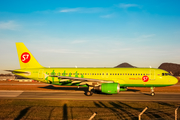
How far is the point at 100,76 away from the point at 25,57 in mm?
16977

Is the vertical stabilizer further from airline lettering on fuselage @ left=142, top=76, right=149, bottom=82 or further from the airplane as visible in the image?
airline lettering on fuselage @ left=142, top=76, right=149, bottom=82

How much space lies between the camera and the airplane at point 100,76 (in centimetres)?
3012

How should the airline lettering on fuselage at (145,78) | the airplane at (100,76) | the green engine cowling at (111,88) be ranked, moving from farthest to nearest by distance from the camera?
the airline lettering on fuselage at (145,78) → the airplane at (100,76) → the green engine cowling at (111,88)

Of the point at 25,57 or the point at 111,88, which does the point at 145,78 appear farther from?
the point at 25,57

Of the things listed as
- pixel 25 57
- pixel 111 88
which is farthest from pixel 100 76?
pixel 25 57

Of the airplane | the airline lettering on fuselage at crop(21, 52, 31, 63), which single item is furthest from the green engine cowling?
the airline lettering on fuselage at crop(21, 52, 31, 63)

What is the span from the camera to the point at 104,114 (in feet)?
50.4

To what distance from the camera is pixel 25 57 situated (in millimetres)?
36844

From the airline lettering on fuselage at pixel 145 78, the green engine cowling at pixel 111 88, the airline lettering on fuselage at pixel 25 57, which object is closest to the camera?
the green engine cowling at pixel 111 88

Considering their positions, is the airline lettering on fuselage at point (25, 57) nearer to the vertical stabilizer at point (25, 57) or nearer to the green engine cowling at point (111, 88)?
the vertical stabilizer at point (25, 57)

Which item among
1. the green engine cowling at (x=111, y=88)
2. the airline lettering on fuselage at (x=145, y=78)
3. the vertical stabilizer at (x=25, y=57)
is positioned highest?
the vertical stabilizer at (x=25, y=57)

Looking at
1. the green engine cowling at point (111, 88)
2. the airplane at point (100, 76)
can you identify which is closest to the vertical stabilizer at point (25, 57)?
the airplane at point (100, 76)

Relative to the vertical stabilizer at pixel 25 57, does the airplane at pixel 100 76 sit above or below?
below

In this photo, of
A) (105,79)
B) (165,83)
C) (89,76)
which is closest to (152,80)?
(165,83)
